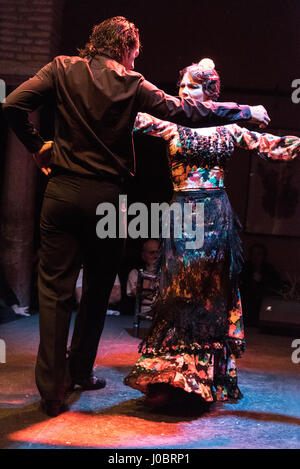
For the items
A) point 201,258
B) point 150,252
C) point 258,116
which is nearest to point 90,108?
point 258,116

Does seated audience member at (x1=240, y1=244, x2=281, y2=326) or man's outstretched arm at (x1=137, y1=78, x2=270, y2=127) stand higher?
man's outstretched arm at (x1=137, y1=78, x2=270, y2=127)

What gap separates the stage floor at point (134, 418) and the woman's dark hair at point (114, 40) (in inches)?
64.0

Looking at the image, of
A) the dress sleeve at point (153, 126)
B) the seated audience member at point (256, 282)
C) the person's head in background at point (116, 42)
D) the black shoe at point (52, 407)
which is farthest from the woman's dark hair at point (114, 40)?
the seated audience member at point (256, 282)

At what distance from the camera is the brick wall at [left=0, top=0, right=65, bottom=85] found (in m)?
6.19

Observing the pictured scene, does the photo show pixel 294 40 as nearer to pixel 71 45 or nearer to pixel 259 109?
pixel 71 45

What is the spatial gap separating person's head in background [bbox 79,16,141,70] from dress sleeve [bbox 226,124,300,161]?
712mm

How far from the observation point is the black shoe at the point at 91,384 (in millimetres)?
3192

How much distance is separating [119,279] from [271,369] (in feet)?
9.53

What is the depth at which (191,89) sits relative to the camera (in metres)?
3.18

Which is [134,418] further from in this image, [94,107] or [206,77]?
[206,77]

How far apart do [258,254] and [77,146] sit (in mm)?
4441

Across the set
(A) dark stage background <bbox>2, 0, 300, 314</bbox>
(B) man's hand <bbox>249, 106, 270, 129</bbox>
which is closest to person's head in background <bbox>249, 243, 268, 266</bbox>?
(A) dark stage background <bbox>2, 0, 300, 314</bbox>
